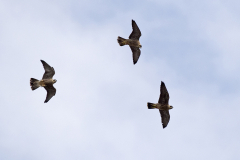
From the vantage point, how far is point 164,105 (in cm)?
3606

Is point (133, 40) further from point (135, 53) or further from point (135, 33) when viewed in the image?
point (135, 53)

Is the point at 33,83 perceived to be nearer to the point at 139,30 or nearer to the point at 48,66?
the point at 48,66

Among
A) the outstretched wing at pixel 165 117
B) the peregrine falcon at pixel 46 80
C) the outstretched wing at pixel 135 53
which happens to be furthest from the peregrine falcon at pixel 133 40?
the peregrine falcon at pixel 46 80

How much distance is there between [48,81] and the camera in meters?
36.4

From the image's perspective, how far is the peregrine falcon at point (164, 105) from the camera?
1396 inches

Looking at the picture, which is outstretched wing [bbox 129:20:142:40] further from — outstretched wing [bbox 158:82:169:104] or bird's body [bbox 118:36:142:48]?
outstretched wing [bbox 158:82:169:104]

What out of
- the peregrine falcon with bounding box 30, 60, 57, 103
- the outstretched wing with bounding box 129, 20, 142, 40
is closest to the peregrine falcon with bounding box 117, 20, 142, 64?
the outstretched wing with bounding box 129, 20, 142, 40

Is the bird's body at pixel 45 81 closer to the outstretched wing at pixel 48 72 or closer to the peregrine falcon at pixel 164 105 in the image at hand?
the outstretched wing at pixel 48 72

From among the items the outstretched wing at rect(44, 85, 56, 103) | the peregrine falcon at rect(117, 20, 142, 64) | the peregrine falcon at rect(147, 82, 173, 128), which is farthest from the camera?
the peregrine falcon at rect(117, 20, 142, 64)

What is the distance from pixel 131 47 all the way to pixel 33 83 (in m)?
Result: 10.3

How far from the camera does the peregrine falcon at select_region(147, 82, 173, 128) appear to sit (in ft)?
116

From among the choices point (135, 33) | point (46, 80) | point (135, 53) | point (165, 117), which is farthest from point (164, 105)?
point (46, 80)

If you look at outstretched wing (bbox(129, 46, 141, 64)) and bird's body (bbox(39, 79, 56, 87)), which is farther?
outstretched wing (bbox(129, 46, 141, 64))

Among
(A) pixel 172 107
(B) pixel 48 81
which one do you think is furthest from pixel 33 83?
(A) pixel 172 107
